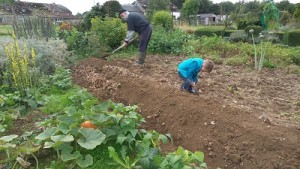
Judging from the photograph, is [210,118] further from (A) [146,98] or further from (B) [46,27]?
(B) [46,27]

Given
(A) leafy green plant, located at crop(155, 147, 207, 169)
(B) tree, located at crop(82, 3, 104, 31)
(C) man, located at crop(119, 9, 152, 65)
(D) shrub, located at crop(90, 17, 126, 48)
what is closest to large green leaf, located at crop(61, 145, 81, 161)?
(A) leafy green plant, located at crop(155, 147, 207, 169)

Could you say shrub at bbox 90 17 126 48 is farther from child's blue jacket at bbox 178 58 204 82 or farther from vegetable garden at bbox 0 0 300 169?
child's blue jacket at bbox 178 58 204 82

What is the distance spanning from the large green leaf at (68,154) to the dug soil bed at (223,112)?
105cm

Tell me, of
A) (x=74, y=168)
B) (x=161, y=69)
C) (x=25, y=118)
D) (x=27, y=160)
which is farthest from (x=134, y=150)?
(x=161, y=69)

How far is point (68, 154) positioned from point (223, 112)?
2.13 meters

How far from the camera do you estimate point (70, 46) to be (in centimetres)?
1082

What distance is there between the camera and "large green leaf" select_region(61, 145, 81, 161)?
266cm

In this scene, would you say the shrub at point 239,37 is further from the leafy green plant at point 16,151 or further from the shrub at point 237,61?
the leafy green plant at point 16,151

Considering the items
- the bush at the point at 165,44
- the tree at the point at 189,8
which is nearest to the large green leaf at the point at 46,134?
the bush at the point at 165,44

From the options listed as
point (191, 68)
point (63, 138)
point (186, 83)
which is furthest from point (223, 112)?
point (63, 138)

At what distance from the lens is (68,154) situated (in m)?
2.71

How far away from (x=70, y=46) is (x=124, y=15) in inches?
134

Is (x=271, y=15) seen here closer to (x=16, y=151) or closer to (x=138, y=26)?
(x=138, y=26)

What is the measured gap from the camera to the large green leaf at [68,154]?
266 centimetres
